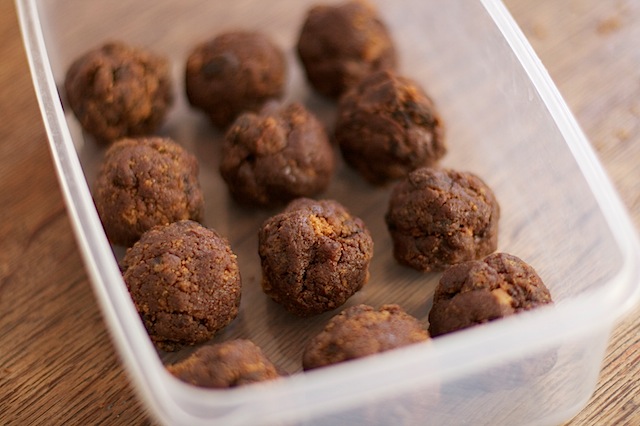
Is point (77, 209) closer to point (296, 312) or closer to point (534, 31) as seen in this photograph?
point (296, 312)

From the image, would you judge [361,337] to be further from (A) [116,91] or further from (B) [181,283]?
(A) [116,91]

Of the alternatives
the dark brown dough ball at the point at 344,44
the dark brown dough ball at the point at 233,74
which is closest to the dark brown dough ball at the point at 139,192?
the dark brown dough ball at the point at 233,74

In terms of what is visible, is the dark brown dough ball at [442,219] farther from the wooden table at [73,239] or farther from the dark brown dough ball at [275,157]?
the wooden table at [73,239]

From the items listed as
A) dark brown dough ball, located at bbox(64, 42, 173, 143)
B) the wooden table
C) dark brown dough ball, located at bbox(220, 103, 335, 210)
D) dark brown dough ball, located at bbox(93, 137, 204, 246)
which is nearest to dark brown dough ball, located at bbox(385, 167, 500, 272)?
dark brown dough ball, located at bbox(220, 103, 335, 210)

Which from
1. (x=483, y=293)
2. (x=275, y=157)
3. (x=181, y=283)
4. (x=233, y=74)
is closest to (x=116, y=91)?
(x=233, y=74)

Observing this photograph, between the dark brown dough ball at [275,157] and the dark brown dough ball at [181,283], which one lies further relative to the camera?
the dark brown dough ball at [275,157]
